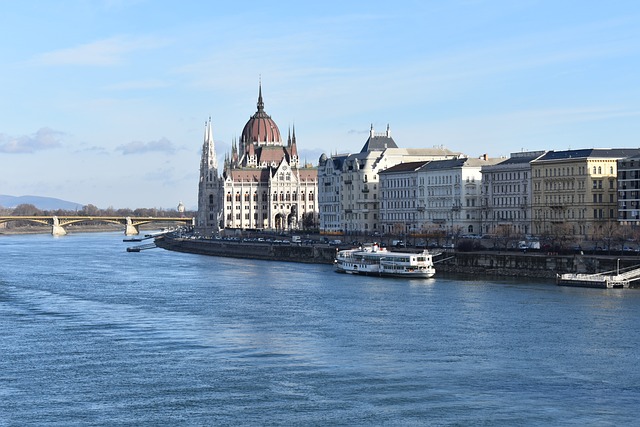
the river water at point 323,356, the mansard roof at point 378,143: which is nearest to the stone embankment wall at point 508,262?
the river water at point 323,356

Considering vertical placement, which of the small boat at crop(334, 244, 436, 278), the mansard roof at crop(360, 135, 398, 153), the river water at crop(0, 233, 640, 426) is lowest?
the river water at crop(0, 233, 640, 426)

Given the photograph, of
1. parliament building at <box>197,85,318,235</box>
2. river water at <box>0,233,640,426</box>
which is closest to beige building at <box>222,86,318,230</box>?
parliament building at <box>197,85,318,235</box>

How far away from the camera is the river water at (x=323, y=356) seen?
3475cm

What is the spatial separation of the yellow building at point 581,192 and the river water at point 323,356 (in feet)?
85.6

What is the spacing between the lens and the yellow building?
94.4 m

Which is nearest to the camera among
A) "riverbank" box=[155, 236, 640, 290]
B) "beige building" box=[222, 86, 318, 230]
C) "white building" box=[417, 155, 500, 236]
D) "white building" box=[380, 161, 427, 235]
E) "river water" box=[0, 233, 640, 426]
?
"river water" box=[0, 233, 640, 426]

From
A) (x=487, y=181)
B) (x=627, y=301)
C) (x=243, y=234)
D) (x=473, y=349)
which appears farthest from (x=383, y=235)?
(x=473, y=349)

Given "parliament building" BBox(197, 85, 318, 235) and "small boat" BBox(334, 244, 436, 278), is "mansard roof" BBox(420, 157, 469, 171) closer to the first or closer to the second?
"small boat" BBox(334, 244, 436, 278)

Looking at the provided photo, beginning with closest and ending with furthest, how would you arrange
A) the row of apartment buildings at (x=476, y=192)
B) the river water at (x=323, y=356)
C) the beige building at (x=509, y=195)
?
the river water at (x=323, y=356)
the row of apartment buildings at (x=476, y=192)
the beige building at (x=509, y=195)

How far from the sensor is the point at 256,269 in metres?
96.9

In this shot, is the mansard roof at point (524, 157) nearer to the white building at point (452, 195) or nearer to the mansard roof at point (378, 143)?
the white building at point (452, 195)

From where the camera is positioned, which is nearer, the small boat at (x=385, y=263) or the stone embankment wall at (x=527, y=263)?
the stone embankment wall at (x=527, y=263)

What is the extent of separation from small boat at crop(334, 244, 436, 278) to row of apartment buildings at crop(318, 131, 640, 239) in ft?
44.4

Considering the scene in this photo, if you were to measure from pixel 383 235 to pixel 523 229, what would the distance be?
17.2m
